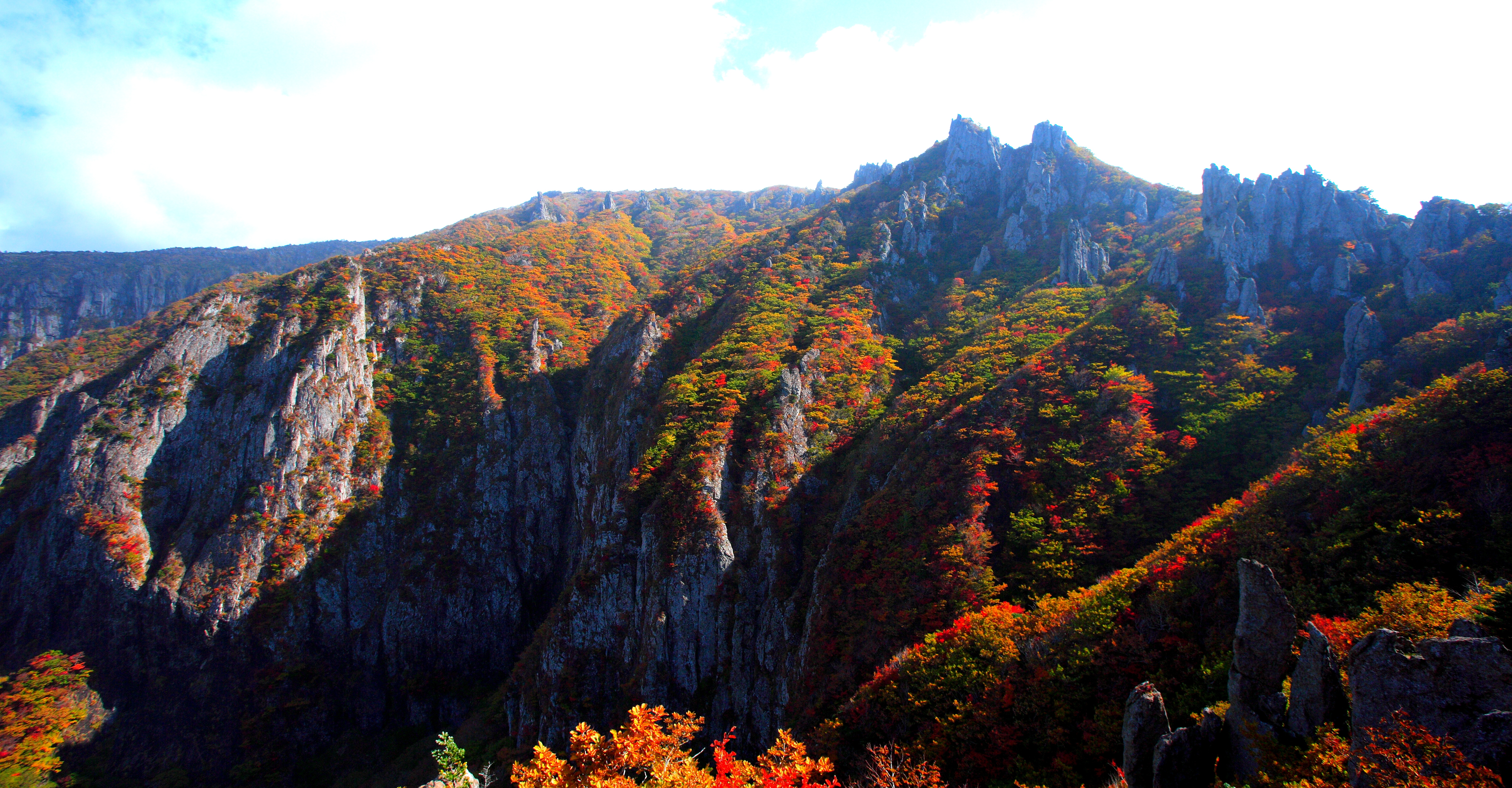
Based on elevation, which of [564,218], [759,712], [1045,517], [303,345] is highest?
[564,218]

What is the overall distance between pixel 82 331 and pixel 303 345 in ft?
313

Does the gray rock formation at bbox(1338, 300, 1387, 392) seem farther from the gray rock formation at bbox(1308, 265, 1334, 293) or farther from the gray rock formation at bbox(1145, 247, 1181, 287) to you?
the gray rock formation at bbox(1145, 247, 1181, 287)

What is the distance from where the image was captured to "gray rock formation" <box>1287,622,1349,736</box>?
9.79 metres

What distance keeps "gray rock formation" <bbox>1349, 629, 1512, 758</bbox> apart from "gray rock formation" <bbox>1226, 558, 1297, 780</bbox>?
6.17 ft

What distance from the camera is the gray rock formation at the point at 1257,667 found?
1044cm

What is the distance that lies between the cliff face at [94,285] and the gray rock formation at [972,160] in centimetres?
12214

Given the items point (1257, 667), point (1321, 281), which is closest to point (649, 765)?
point (1257, 667)

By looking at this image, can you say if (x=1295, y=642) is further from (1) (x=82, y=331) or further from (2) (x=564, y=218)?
(1) (x=82, y=331)

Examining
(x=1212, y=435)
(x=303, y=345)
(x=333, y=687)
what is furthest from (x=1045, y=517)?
(x=303, y=345)

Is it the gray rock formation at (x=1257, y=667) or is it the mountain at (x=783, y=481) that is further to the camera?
the mountain at (x=783, y=481)

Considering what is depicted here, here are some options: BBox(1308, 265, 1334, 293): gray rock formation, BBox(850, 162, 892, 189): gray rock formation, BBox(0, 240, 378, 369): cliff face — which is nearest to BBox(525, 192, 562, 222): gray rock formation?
BBox(0, 240, 378, 369): cliff face

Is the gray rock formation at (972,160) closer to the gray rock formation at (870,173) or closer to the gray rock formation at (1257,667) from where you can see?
the gray rock formation at (870,173)

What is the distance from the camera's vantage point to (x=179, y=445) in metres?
48.8

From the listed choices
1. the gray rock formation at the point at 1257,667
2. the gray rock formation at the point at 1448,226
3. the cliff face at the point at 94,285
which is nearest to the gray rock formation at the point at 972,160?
the gray rock formation at the point at 1448,226
